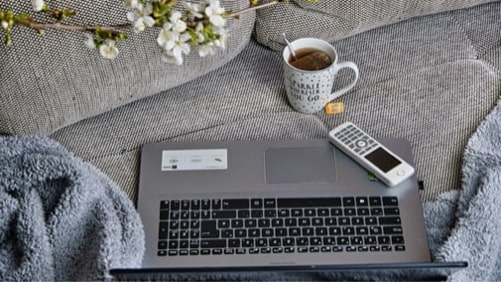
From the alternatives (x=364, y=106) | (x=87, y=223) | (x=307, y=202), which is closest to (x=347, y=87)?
(x=364, y=106)

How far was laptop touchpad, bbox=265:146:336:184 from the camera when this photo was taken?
3.27 ft

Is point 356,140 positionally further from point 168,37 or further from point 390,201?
point 168,37

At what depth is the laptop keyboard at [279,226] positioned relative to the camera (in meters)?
0.92

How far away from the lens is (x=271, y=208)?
0.96 meters

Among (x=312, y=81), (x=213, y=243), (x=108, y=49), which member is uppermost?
(x=108, y=49)

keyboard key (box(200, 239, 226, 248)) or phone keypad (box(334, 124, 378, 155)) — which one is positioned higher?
phone keypad (box(334, 124, 378, 155))

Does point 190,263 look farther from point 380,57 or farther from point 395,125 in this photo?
point 380,57

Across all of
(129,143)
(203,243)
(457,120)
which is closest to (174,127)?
(129,143)

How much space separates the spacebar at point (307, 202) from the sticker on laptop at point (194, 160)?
0.37ft

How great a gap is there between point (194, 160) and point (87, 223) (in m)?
0.19

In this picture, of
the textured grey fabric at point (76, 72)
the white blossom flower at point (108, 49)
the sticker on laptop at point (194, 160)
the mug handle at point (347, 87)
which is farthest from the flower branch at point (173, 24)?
the mug handle at point (347, 87)

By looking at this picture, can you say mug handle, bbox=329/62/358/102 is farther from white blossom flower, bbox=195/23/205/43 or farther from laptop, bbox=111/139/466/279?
white blossom flower, bbox=195/23/205/43

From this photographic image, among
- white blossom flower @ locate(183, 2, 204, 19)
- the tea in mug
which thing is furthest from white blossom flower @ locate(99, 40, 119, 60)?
the tea in mug

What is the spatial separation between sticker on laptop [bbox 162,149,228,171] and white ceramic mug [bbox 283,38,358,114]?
0.16 m
